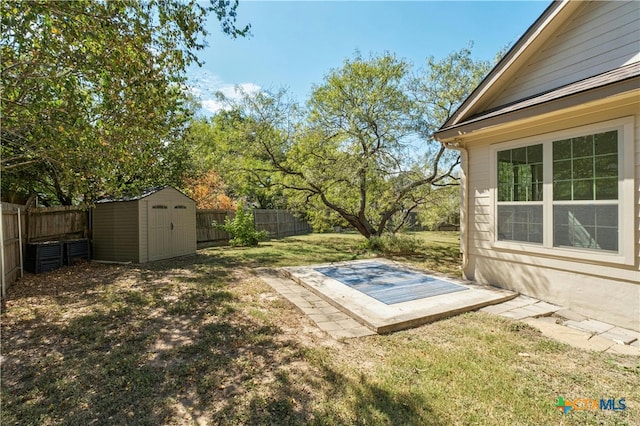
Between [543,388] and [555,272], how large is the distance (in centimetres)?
270

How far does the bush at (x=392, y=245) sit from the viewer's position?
1039 centimetres

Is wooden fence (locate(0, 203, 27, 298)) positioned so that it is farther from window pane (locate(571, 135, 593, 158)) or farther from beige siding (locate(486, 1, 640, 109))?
beige siding (locate(486, 1, 640, 109))

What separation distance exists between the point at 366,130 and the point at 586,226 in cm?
749

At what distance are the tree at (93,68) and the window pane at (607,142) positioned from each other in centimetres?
541

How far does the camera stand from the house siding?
3666 mm

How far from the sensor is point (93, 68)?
4492 millimetres

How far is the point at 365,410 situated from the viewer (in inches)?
88.0

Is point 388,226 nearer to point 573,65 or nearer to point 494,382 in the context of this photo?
point 573,65

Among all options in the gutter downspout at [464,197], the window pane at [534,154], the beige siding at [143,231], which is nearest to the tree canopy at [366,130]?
the beige siding at [143,231]

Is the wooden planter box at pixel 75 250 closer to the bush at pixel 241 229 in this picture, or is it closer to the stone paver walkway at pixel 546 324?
the bush at pixel 241 229

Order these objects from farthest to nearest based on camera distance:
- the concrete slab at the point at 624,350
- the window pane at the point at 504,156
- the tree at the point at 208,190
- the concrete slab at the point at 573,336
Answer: the tree at the point at 208,190
the window pane at the point at 504,156
the concrete slab at the point at 573,336
the concrete slab at the point at 624,350

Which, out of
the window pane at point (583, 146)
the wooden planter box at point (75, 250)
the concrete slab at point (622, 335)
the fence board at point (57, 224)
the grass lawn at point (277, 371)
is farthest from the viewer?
the wooden planter box at point (75, 250)

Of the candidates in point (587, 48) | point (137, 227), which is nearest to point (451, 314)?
point (587, 48)

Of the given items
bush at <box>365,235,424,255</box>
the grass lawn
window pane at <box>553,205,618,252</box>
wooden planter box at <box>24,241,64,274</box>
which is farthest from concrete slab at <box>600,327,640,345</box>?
wooden planter box at <box>24,241,64,274</box>
